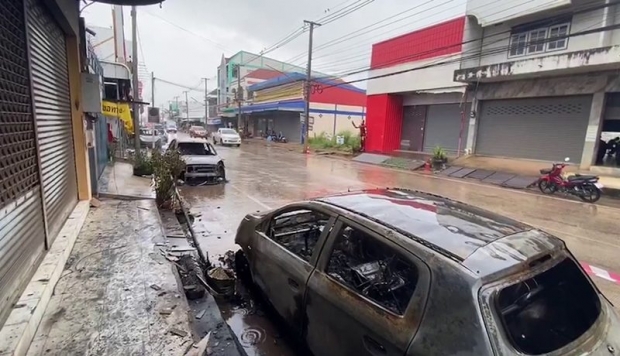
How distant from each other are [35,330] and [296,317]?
6.75ft

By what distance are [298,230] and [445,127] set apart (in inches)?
745

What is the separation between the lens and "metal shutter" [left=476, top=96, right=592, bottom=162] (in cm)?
1440

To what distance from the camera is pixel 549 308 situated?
1.95m

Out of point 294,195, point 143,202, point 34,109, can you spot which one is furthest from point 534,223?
point 34,109

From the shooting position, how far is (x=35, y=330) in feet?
8.75

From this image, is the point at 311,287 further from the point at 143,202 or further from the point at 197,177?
the point at 197,177

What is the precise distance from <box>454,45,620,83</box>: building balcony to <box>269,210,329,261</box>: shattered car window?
13829 millimetres

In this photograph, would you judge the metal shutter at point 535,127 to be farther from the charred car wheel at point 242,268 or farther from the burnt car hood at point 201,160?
the charred car wheel at point 242,268

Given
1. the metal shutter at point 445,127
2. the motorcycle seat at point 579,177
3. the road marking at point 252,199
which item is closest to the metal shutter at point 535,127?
the metal shutter at point 445,127

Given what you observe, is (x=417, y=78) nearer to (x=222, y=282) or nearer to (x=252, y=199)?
(x=252, y=199)

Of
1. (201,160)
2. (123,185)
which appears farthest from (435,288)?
(201,160)

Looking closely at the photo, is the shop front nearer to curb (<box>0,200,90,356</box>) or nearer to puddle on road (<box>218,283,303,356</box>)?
curb (<box>0,200,90,356</box>)

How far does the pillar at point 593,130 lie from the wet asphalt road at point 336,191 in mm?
3959

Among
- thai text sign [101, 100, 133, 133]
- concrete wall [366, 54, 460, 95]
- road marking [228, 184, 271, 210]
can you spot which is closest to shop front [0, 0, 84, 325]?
road marking [228, 184, 271, 210]
